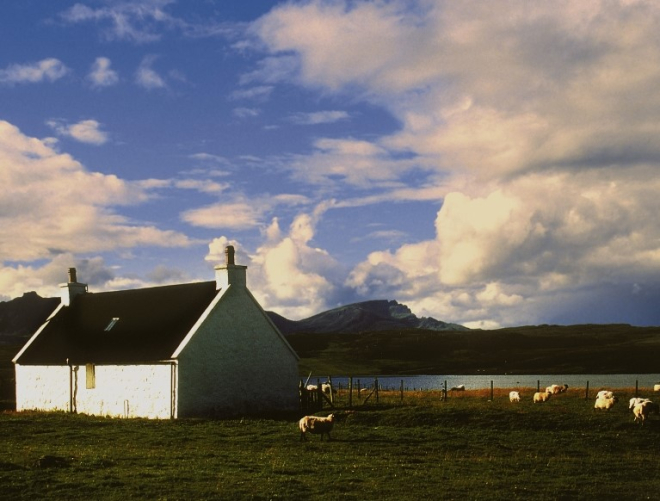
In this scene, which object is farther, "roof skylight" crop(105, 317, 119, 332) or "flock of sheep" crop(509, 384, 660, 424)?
"roof skylight" crop(105, 317, 119, 332)

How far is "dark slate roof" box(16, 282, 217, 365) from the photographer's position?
1861 inches

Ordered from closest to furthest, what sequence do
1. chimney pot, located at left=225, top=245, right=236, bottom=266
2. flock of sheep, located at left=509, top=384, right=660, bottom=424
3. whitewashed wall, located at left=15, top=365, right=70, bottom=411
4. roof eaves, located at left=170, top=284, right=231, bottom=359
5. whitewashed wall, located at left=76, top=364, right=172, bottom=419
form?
flock of sheep, located at left=509, top=384, right=660, bottom=424 < roof eaves, located at left=170, top=284, right=231, bottom=359 < whitewashed wall, located at left=76, top=364, right=172, bottom=419 < chimney pot, located at left=225, top=245, right=236, bottom=266 < whitewashed wall, located at left=15, top=365, right=70, bottom=411

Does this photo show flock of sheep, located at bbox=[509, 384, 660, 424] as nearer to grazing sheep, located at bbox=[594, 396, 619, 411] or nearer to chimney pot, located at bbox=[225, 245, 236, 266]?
grazing sheep, located at bbox=[594, 396, 619, 411]

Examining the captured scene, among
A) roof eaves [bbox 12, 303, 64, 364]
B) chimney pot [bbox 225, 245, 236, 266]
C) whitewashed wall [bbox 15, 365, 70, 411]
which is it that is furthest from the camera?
roof eaves [bbox 12, 303, 64, 364]

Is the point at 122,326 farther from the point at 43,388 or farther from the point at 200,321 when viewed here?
the point at 200,321

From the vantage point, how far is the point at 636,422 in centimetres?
3703

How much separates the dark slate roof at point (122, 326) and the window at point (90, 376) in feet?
1.46

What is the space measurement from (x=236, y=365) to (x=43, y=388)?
15841mm

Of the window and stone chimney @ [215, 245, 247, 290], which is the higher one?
stone chimney @ [215, 245, 247, 290]

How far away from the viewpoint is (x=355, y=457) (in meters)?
27.7

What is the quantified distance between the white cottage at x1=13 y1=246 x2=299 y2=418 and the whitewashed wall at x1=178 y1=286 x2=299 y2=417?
6 cm

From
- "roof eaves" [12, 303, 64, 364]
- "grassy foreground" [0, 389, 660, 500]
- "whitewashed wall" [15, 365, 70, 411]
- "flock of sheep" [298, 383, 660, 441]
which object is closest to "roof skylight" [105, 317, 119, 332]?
"whitewashed wall" [15, 365, 70, 411]

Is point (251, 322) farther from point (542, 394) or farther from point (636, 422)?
point (636, 422)

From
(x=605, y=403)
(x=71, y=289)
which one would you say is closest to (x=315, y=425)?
(x=605, y=403)
